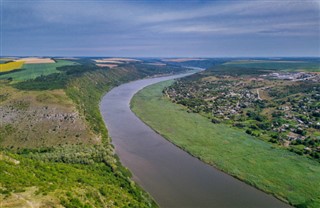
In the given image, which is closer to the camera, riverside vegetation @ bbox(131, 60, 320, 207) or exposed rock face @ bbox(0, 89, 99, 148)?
Result: riverside vegetation @ bbox(131, 60, 320, 207)

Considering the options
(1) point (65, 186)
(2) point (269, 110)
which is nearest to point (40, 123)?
(1) point (65, 186)

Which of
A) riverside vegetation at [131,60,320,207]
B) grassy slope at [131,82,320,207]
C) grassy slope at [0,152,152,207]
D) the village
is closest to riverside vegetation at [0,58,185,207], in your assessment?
grassy slope at [0,152,152,207]

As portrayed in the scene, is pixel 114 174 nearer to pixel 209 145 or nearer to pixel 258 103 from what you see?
pixel 209 145

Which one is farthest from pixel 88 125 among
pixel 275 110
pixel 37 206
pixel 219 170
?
pixel 275 110

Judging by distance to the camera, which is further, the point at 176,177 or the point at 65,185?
the point at 176,177

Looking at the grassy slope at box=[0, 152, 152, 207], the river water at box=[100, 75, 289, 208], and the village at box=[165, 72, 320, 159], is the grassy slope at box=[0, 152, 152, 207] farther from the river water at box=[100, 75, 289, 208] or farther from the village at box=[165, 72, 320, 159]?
the village at box=[165, 72, 320, 159]

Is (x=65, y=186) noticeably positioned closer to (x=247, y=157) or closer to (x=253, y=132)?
(x=247, y=157)
